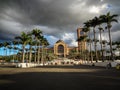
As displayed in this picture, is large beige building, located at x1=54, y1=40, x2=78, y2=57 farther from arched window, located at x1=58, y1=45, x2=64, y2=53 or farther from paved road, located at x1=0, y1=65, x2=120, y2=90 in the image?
paved road, located at x1=0, y1=65, x2=120, y2=90

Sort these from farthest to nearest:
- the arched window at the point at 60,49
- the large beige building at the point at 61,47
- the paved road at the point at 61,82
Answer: the arched window at the point at 60,49 < the large beige building at the point at 61,47 < the paved road at the point at 61,82

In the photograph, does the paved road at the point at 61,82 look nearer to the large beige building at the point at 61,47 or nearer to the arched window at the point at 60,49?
the large beige building at the point at 61,47

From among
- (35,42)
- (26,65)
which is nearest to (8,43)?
(35,42)

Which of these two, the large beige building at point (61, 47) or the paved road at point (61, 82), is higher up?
the large beige building at point (61, 47)

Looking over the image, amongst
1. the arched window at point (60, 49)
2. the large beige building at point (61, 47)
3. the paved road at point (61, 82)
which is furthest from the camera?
the arched window at point (60, 49)

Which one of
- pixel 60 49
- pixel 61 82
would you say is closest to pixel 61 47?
pixel 60 49

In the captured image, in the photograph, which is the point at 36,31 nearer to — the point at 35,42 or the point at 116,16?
the point at 35,42

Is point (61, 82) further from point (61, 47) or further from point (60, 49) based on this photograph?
point (61, 47)

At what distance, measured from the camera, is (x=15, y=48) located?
10456 centimetres

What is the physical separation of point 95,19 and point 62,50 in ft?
368

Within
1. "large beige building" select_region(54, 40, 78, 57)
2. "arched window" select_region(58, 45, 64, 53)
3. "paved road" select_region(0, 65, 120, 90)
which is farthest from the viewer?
"arched window" select_region(58, 45, 64, 53)

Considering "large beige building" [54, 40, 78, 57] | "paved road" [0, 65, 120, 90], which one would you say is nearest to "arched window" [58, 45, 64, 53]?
"large beige building" [54, 40, 78, 57]

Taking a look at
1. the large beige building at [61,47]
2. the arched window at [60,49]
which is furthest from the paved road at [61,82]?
the arched window at [60,49]

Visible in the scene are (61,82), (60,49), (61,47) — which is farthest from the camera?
(61,47)
